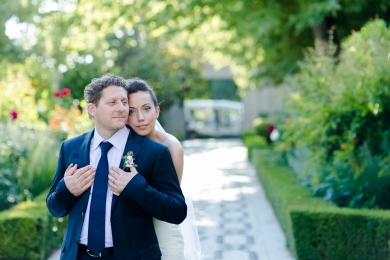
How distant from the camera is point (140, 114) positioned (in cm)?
291

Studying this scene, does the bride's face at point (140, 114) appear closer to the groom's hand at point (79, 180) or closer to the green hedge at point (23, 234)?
the groom's hand at point (79, 180)

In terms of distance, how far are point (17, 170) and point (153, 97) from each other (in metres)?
5.08

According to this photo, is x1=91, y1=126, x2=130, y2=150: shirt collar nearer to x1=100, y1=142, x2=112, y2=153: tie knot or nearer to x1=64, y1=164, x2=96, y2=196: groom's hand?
x1=100, y1=142, x2=112, y2=153: tie knot

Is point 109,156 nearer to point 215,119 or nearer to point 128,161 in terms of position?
point 128,161

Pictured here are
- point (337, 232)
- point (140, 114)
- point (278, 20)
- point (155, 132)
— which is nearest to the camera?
point (140, 114)

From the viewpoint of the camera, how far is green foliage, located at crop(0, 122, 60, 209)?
273 inches

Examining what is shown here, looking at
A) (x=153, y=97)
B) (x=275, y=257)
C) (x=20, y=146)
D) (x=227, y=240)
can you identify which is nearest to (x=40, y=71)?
(x=20, y=146)

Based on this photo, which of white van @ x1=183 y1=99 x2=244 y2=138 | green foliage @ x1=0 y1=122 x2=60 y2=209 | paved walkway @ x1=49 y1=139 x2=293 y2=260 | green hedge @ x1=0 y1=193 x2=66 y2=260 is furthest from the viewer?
white van @ x1=183 y1=99 x2=244 y2=138

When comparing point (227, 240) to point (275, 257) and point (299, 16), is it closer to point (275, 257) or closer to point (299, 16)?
point (275, 257)

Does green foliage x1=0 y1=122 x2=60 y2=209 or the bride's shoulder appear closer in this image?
the bride's shoulder

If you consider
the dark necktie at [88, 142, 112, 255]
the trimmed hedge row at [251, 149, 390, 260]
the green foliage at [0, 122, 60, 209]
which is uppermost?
the dark necktie at [88, 142, 112, 255]

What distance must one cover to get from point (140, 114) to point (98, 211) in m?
0.64

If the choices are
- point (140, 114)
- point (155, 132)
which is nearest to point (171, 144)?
A: point (155, 132)

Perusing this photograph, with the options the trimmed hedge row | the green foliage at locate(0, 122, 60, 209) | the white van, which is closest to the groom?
the trimmed hedge row
